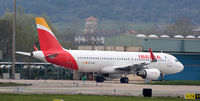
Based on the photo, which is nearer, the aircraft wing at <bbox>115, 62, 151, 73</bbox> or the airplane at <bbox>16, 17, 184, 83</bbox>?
the airplane at <bbox>16, 17, 184, 83</bbox>

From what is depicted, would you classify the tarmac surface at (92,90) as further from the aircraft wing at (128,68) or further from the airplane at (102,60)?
the aircraft wing at (128,68)

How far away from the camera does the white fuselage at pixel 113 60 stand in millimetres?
53000

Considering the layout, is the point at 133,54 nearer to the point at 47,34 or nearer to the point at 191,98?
the point at 47,34

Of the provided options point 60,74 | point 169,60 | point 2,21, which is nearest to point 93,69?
point 169,60

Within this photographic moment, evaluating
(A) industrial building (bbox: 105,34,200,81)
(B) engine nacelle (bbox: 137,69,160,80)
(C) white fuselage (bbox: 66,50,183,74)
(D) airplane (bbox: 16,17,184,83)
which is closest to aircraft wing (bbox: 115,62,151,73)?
(D) airplane (bbox: 16,17,184,83)

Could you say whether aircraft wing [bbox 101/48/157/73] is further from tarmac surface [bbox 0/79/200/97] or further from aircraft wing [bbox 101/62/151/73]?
tarmac surface [bbox 0/79/200/97]

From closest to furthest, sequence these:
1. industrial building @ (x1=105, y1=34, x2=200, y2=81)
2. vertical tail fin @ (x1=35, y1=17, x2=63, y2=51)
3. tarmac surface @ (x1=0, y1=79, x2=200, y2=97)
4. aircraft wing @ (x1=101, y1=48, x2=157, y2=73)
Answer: tarmac surface @ (x1=0, y1=79, x2=200, y2=97) < vertical tail fin @ (x1=35, y1=17, x2=63, y2=51) < aircraft wing @ (x1=101, y1=48, x2=157, y2=73) < industrial building @ (x1=105, y1=34, x2=200, y2=81)

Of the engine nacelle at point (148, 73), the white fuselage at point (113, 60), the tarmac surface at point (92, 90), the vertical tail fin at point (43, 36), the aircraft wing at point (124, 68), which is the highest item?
the vertical tail fin at point (43, 36)

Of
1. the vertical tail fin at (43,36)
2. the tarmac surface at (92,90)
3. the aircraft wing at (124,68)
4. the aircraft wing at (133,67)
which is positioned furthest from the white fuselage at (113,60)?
the tarmac surface at (92,90)

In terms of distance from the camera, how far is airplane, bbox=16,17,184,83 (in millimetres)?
51250

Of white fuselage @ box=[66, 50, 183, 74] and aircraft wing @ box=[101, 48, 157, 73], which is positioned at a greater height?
white fuselage @ box=[66, 50, 183, 74]

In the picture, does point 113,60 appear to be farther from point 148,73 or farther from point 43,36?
point 43,36

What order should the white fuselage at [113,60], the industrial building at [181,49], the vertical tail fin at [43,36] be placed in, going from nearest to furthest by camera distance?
1. the vertical tail fin at [43,36]
2. the white fuselage at [113,60]
3. the industrial building at [181,49]

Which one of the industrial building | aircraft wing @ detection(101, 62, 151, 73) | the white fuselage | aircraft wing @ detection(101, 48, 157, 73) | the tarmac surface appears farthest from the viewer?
the industrial building
